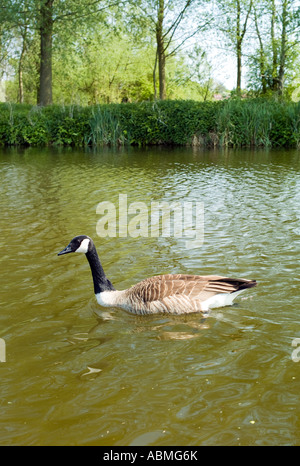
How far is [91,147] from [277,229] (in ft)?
59.1

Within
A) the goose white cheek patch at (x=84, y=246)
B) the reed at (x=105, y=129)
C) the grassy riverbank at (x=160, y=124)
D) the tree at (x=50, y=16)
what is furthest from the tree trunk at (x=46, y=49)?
the goose white cheek patch at (x=84, y=246)

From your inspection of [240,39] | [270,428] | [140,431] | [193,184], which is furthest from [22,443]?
[240,39]

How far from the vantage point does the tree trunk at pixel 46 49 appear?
2742 centimetres

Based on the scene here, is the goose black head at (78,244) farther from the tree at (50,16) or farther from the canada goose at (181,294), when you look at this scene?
the tree at (50,16)

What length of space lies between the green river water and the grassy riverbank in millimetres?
13999

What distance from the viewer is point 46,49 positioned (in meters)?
28.3

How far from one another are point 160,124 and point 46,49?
29.2ft

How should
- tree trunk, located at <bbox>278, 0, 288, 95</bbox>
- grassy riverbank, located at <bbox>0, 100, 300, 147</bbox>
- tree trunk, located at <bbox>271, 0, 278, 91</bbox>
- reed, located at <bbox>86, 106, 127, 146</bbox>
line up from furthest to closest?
1. tree trunk, located at <bbox>271, 0, 278, 91</bbox>
2. tree trunk, located at <bbox>278, 0, 288, 95</bbox>
3. reed, located at <bbox>86, 106, 127, 146</bbox>
4. grassy riverbank, located at <bbox>0, 100, 300, 147</bbox>

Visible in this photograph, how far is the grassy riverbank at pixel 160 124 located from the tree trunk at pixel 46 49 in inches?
136

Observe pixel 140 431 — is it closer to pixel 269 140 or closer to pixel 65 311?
pixel 65 311

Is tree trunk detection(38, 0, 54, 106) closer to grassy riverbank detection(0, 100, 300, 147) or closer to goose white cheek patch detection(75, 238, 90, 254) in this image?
grassy riverbank detection(0, 100, 300, 147)

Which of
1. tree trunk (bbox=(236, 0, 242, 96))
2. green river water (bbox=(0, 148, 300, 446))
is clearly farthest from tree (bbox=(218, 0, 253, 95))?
green river water (bbox=(0, 148, 300, 446))

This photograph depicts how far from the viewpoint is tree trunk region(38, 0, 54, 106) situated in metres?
27.4

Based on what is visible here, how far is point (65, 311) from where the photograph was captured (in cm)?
523
